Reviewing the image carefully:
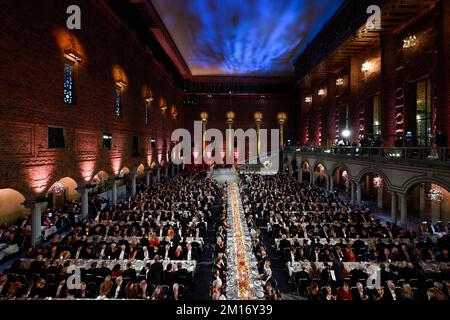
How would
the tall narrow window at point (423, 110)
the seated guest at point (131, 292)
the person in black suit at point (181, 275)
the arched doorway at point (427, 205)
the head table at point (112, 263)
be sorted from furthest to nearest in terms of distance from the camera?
the tall narrow window at point (423, 110) → the arched doorway at point (427, 205) → the head table at point (112, 263) → the person in black suit at point (181, 275) → the seated guest at point (131, 292)

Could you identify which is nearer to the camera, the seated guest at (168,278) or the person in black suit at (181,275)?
the seated guest at (168,278)

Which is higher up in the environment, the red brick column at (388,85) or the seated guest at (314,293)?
the red brick column at (388,85)

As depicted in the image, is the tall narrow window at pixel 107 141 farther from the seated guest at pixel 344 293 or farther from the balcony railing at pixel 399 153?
the balcony railing at pixel 399 153

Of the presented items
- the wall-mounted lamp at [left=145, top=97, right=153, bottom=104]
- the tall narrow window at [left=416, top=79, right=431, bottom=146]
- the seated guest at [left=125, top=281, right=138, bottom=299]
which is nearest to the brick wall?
the wall-mounted lamp at [left=145, top=97, right=153, bottom=104]

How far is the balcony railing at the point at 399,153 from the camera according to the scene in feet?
41.9

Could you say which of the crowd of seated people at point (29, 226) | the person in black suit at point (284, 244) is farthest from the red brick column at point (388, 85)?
the crowd of seated people at point (29, 226)

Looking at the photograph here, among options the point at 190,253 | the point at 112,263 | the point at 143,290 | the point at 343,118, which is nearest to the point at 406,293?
the point at 143,290

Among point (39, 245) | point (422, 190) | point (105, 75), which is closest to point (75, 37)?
point (105, 75)

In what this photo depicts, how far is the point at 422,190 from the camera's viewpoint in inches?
805

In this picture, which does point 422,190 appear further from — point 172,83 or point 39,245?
point 172,83

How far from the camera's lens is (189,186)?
27.0 meters

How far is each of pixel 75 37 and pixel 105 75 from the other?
4.19 meters

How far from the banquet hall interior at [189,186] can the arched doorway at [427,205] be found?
4.7 inches
